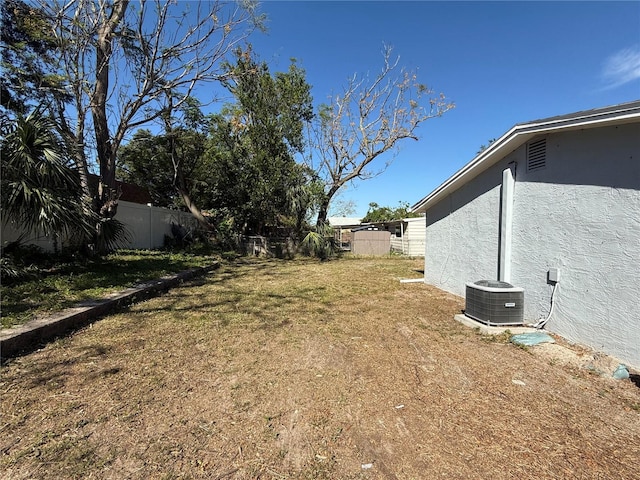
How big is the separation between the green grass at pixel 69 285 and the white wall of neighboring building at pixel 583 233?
6742mm

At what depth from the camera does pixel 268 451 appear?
6.95 feet

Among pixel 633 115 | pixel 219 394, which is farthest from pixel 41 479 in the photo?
pixel 633 115

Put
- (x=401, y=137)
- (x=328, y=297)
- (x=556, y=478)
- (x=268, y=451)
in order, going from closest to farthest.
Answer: (x=556, y=478), (x=268, y=451), (x=328, y=297), (x=401, y=137)

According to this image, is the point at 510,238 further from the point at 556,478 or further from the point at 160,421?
the point at 160,421

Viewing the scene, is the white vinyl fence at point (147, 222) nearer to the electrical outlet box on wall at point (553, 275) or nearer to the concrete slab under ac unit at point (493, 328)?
the concrete slab under ac unit at point (493, 328)

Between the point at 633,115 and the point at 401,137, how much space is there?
15279mm

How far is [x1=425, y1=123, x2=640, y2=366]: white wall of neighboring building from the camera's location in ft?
11.7

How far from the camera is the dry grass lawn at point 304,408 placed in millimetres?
2002

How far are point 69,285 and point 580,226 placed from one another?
25.6 feet

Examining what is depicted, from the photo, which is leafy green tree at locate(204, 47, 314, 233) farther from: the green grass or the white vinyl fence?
the green grass

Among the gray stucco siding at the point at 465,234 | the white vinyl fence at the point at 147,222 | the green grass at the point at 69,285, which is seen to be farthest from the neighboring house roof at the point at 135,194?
the gray stucco siding at the point at 465,234

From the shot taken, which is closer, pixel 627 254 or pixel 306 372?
pixel 306 372

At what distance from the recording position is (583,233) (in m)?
4.11

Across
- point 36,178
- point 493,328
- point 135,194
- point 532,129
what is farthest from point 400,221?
point 36,178
